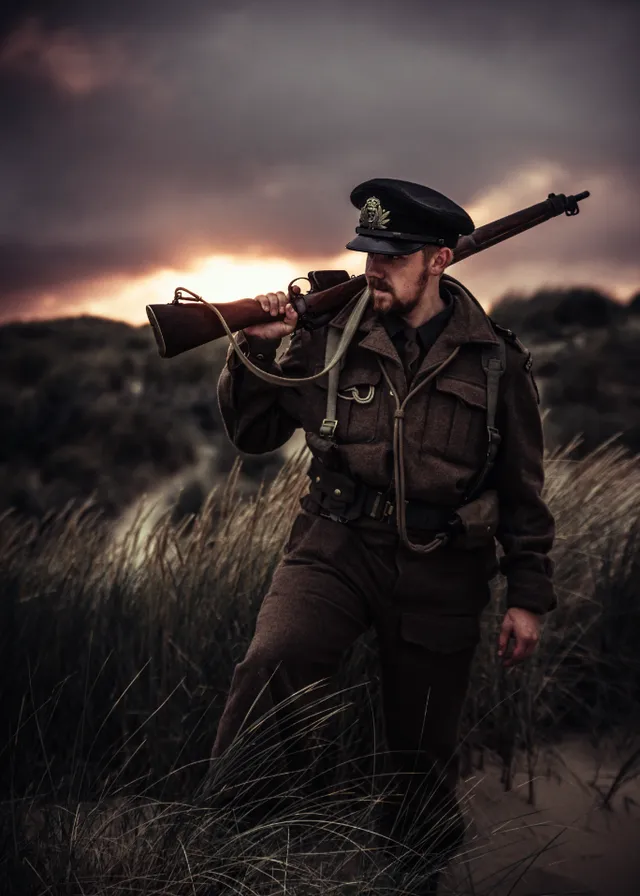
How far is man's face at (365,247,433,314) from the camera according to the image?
334 centimetres

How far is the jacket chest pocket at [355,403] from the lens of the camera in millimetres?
3359

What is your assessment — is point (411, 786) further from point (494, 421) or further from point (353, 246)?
point (353, 246)

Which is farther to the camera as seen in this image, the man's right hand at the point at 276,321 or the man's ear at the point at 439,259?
the man's ear at the point at 439,259

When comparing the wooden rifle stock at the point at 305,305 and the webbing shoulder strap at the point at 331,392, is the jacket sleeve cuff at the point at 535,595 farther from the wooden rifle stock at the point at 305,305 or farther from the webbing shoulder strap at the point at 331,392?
the wooden rifle stock at the point at 305,305

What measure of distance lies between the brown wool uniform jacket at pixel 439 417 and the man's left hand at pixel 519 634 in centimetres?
4

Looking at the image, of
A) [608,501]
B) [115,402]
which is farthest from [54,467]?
[608,501]

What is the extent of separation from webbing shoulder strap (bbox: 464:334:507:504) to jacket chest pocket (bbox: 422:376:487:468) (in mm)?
45

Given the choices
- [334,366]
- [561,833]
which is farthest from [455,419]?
[561,833]

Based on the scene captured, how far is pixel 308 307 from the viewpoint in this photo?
3.37 m

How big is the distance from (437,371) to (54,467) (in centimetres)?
1992

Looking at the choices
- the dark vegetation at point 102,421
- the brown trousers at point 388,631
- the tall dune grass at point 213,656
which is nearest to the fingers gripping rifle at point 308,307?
the brown trousers at point 388,631

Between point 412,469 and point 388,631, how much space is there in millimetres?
551

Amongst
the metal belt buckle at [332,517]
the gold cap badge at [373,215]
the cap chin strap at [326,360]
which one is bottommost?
the metal belt buckle at [332,517]

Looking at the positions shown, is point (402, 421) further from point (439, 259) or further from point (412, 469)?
point (439, 259)
